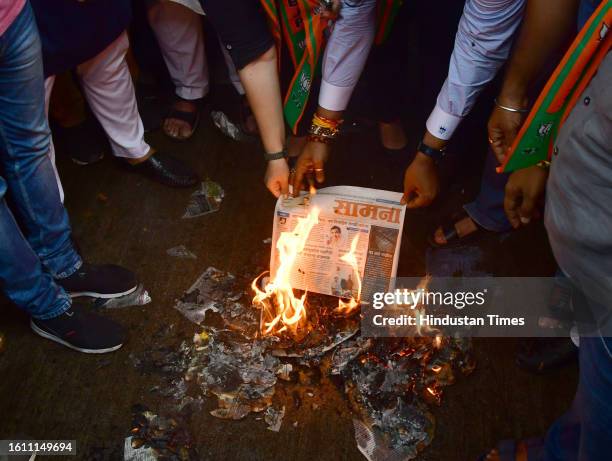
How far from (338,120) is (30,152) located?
3.77 ft

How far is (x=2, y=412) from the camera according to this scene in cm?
210

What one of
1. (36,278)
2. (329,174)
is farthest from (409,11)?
(36,278)

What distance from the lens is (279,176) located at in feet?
7.29

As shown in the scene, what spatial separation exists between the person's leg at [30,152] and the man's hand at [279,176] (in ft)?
2.71

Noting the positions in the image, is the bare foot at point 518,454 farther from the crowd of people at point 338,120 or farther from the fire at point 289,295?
the fire at point 289,295

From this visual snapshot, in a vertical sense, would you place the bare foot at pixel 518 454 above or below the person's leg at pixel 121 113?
below

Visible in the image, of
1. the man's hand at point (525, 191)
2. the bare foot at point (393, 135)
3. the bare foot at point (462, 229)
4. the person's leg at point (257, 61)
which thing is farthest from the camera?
the bare foot at point (393, 135)

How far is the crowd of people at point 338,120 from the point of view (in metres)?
1.33

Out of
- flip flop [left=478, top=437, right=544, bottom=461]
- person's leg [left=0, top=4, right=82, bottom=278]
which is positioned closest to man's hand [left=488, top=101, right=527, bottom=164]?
flip flop [left=478, top=437, right=544, bottom=461]

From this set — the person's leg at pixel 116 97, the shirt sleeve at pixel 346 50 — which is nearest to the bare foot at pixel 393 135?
the shirt sleeve at pixel 346 50

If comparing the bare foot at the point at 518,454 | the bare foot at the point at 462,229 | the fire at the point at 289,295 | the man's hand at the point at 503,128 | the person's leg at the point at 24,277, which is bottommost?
the bare foot at the point at 518,454

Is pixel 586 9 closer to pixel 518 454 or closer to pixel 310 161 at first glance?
pixel 310 161

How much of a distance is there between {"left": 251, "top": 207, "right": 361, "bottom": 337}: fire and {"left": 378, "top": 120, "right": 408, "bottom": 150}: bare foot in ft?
3.35

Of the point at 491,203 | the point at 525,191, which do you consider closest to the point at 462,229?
the point at 491,203
